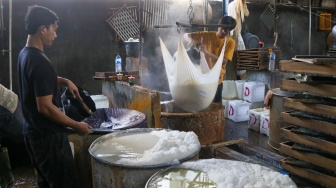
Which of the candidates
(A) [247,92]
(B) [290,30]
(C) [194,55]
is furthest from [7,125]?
(B) [290,30]

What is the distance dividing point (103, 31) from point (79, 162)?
232 inches

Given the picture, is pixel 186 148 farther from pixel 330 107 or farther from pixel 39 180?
pixel 39 180

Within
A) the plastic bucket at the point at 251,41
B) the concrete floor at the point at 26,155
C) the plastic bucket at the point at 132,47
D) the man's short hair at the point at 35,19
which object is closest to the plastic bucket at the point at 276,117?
the concrete floor at the point at 26,155

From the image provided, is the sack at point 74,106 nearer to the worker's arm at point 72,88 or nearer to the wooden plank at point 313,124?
the worker's arm at point 72,88

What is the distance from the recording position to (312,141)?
3.27 meters

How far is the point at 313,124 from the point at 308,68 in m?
0.63

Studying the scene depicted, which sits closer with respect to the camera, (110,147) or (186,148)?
(186,148)

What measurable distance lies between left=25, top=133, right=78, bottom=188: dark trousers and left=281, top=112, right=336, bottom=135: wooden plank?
2.61 meters

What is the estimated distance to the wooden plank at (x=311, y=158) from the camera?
10.1 feet

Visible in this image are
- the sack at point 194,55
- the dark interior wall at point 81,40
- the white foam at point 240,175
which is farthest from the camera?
the dark interior wall at point 81,40

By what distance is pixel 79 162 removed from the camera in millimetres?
3746

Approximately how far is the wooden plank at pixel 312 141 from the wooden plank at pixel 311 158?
0.10 metres

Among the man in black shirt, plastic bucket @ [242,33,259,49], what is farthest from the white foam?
plastic bucket @ [242,33,259,49]

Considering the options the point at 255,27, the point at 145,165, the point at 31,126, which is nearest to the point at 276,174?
the point at 145,165
